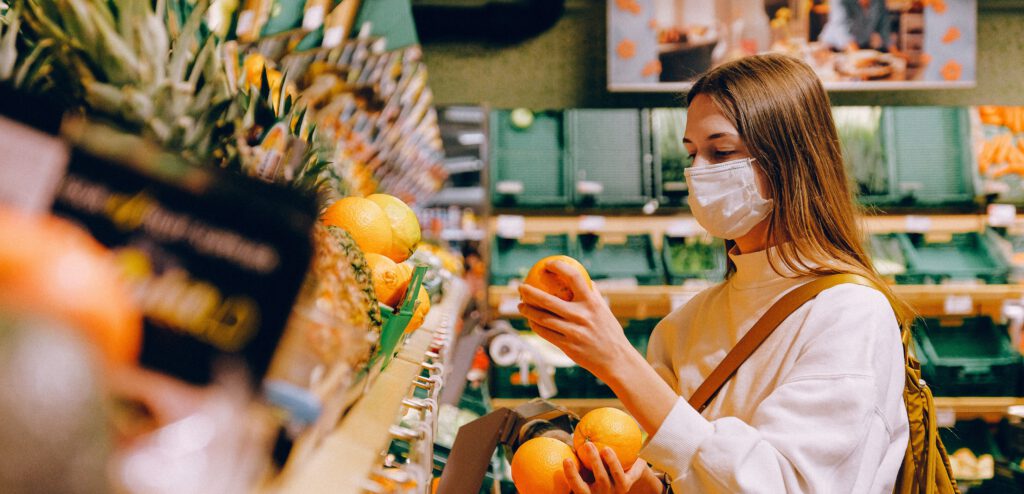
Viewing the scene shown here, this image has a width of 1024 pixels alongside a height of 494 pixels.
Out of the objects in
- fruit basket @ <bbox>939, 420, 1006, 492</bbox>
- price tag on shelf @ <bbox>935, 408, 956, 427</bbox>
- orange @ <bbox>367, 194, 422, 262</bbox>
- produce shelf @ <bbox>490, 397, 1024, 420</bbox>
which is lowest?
fruit basket @ <bbox>939, 420, 1006, 492</bbox>

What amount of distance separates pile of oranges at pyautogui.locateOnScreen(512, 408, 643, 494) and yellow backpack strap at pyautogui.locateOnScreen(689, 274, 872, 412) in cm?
14

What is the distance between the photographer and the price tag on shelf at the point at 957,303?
369 centimetres

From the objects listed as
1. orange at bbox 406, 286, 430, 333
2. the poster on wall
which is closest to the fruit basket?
the poster on wall

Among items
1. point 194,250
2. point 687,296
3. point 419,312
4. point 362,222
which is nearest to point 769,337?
point 419,312

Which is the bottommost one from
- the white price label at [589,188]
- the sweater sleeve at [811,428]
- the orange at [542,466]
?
the orange at [542,466]

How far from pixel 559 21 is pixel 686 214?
1.85 metres

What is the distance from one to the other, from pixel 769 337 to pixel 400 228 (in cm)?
73

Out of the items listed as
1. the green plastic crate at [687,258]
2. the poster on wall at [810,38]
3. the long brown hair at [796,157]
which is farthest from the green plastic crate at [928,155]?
the long brown hair at [796,157]

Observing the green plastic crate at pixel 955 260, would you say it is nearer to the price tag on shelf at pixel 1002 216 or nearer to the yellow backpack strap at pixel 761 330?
the price tag on shelf at pixel 1002 216

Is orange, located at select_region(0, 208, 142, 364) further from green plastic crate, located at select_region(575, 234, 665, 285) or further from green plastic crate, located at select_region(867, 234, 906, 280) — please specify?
green plastic crate, located at select_region(867, 234, 906, 280)

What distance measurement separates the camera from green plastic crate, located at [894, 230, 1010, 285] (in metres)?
3.72

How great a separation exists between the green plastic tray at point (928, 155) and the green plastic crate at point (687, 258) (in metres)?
1.09

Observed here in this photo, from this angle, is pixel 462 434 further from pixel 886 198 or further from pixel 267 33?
pixel 886 198

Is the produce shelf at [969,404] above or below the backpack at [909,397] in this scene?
below
